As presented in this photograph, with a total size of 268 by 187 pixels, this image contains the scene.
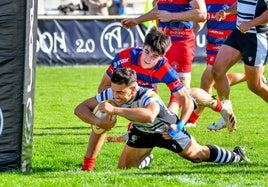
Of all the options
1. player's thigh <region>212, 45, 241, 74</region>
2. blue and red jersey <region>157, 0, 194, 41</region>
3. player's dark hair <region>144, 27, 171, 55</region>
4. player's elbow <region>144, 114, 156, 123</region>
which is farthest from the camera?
blue and red jersey <region>157, 0, 194, 41</region>

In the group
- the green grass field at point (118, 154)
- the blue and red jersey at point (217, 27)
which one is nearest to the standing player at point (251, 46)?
the green grass field at point (118, 154)

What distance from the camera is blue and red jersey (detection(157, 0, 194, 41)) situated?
37.7ft

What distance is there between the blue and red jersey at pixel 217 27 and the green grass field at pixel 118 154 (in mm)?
1045

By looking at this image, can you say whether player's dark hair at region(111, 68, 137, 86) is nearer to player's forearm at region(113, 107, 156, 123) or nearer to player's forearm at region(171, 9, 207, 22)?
player's forearm at region(113, 107, 156, 123)

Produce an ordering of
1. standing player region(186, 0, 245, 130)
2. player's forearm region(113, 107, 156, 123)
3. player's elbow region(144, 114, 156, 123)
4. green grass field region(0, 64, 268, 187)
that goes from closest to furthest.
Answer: green grass field region(0, 64, 268, 187) → player's forearm region(113, 107, 156, 123) → player's elbow region(144, 114, 156, 123) → standing player region(186, 0, 245, 130)

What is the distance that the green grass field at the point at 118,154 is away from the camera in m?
A: 7.96

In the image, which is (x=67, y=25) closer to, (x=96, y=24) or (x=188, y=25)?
(x=96, y=24)

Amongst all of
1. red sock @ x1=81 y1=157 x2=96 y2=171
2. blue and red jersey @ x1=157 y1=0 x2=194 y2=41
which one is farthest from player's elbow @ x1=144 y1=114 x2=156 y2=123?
blue and red jersey @ x1=157 y1=0 x2=194 y2=41

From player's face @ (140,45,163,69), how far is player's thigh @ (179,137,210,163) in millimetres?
825

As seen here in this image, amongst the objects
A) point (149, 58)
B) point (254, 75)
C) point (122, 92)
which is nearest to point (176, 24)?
point (254, 75)

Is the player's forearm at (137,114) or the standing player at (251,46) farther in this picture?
the standing player at (251,46)

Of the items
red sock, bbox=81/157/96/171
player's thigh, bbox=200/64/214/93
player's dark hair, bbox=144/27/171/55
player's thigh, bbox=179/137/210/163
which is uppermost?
player's dark hair, bbox=144/27/171/55

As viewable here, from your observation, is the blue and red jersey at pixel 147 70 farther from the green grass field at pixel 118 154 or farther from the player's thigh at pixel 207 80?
the player's thigh at pixel 207 80

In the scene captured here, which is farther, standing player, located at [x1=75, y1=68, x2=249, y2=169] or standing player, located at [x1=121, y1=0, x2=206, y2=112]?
standing player, located at [x1=121, y1=0, x2=206, y2=112]
